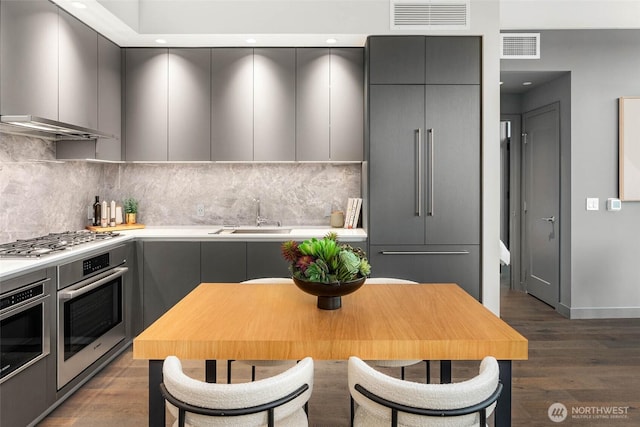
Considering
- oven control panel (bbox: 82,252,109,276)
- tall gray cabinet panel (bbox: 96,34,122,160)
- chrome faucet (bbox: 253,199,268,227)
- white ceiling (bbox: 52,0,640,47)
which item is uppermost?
white ceiling (bbox: 52,0,640,47)

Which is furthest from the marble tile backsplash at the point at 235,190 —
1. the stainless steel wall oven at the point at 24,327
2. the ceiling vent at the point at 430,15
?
the stainless steel wall oven at the point at 24,327

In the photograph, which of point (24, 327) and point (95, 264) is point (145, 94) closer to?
point (95, 264)

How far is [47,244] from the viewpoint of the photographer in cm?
A: 284

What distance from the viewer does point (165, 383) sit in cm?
133

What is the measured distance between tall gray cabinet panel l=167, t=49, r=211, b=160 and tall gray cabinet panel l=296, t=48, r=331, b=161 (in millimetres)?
780

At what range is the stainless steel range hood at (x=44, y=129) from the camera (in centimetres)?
250

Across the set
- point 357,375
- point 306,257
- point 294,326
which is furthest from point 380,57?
point 357,375

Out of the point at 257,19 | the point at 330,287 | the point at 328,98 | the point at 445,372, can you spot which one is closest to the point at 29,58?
the point at 257,19

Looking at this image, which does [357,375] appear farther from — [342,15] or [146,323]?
[342,15]

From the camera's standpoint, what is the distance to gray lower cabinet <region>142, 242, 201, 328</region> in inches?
143

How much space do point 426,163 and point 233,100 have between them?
171 cm

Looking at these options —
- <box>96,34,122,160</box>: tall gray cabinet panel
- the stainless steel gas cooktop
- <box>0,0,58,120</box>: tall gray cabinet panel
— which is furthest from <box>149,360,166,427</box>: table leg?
<box>96,34,122,160</box>: tall gray cabinet panel

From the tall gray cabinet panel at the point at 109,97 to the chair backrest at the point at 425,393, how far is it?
295 cm

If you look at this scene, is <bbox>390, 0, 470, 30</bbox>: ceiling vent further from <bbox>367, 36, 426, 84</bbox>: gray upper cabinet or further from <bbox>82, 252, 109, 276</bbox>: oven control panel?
<bbox>82, 252, 109, 276</bbox>: oven control panel
